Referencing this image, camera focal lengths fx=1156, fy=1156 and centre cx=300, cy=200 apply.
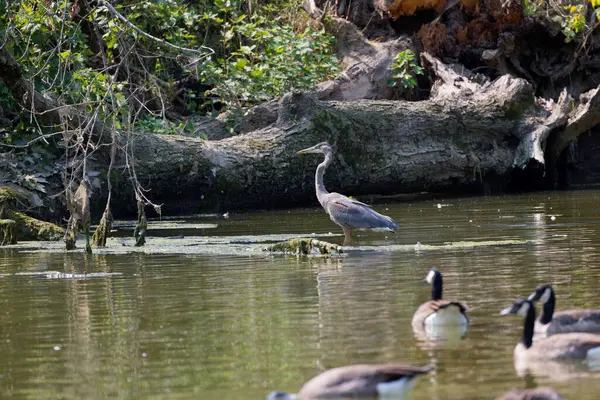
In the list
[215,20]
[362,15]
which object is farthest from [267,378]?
[362,15]

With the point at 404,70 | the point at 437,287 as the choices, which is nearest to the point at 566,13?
the point at 404,70

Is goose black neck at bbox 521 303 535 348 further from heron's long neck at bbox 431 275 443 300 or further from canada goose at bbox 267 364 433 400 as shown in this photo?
heron's long neck at bbox 431 275 443 300

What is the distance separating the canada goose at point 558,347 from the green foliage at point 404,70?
57.4 feet

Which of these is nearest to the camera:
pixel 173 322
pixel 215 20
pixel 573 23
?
pixel 173 322

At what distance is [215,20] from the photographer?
82.3 feet

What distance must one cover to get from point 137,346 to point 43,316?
5.94 feet

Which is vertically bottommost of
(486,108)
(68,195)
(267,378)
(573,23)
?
(267,378)

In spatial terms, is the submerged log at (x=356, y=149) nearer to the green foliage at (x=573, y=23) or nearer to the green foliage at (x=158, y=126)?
the green foliage at (x=158, y=126)

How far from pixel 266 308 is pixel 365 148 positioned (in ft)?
42.3

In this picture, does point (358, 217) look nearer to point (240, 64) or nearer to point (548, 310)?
point (548, 310)

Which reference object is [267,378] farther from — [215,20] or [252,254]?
[215,20]

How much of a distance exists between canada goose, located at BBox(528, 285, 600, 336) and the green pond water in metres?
0.22

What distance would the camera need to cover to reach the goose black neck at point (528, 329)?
23.6ft

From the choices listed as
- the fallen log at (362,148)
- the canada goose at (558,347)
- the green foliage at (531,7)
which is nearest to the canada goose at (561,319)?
the canada goose at (558,347)
